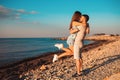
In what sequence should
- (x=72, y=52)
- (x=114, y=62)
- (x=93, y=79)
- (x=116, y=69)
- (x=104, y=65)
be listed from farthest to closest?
(x=114, y=62)
(x=104, y=65)
(x=116, y=69)
(x=72, y=52)
(x=93, y=79)

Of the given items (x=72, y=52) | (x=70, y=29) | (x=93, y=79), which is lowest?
(x=93, y=79)

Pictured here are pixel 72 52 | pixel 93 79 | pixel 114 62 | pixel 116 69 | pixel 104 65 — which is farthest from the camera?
pixel 114 62

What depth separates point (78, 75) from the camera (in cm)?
917

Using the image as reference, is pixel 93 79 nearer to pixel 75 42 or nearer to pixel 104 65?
pixel 75 42

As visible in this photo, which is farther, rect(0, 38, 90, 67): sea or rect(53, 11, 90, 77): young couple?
rect(0, 38, 90, 67): sea

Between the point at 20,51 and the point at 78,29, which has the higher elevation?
the point at 78,29

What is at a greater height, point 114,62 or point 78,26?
point 78,26

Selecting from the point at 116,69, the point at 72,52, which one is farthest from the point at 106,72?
the point at 72,52

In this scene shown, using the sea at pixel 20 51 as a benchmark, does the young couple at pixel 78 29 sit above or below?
above

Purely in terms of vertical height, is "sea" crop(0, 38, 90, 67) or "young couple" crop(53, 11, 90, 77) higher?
"young couple" crop(53, 11, 90, 77)

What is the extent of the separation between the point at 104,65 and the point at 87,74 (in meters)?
1.76

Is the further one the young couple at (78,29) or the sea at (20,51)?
the sea at (20,51)

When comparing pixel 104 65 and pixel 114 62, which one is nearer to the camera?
pixel 104 65

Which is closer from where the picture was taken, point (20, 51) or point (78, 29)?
point (78, 29)
